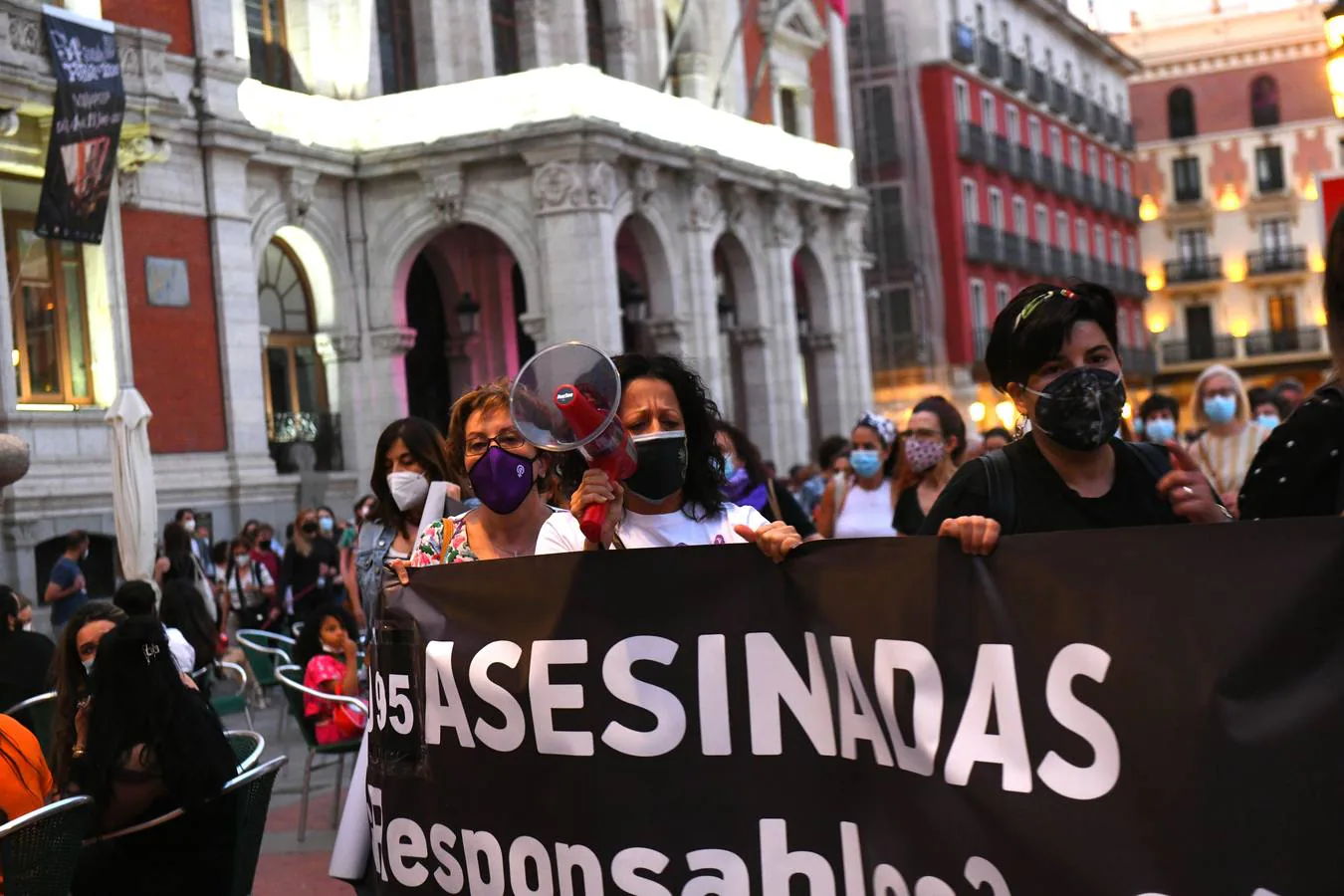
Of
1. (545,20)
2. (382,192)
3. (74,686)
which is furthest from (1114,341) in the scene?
(545,20)

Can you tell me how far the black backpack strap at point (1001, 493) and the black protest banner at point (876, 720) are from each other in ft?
1.50

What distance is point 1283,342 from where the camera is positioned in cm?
6444

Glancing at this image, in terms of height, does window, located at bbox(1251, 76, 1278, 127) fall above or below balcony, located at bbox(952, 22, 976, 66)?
above

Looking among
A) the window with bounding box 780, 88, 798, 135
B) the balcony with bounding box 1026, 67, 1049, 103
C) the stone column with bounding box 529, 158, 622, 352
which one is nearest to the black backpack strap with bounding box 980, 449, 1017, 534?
the stone column with bounding box 529, 158, 622, 352

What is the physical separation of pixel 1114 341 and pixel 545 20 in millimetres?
24244

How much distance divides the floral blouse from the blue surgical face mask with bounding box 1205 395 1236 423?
5.25m

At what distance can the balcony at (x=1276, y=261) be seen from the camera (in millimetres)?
63781

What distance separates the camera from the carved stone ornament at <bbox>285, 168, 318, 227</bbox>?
76.2ft

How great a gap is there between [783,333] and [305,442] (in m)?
9.78

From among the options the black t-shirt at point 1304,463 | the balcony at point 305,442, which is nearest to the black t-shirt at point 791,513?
the black t-shirt at point 1304,463

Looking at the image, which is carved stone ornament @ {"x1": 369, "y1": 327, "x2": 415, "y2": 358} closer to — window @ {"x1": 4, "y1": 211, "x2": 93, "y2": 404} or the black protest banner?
window @ {"x1": 4, "y1": 211, "x2": 93, "y2": 404}

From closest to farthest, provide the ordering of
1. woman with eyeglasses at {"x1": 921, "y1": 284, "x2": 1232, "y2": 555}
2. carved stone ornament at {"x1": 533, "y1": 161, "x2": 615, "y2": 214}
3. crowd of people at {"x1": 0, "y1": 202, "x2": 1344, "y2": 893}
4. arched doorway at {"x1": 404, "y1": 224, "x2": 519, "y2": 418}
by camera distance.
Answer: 1. crowd of people at {"x1": 0, "y1": 202, "x2": 1344, "y2": 893}
2. woman with eyeglasses at {"x1": 921, "y1": 284, "x2": 1232, "y2": 555}
3. carved stone ornament at {"x1": 533, "y1": 161, "x2": 615, "y2": 214}
4. arched doorway at {"x1": 404, "y1": 224, "x2": 519, "y2": 418}

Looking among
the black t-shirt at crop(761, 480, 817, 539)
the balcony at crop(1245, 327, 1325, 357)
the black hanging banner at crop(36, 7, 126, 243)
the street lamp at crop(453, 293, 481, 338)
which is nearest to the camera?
the black t-shirt at crop(761, 480, 817, 539)

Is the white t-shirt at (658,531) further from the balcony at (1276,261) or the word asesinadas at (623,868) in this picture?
the balcony at (1276,261)
